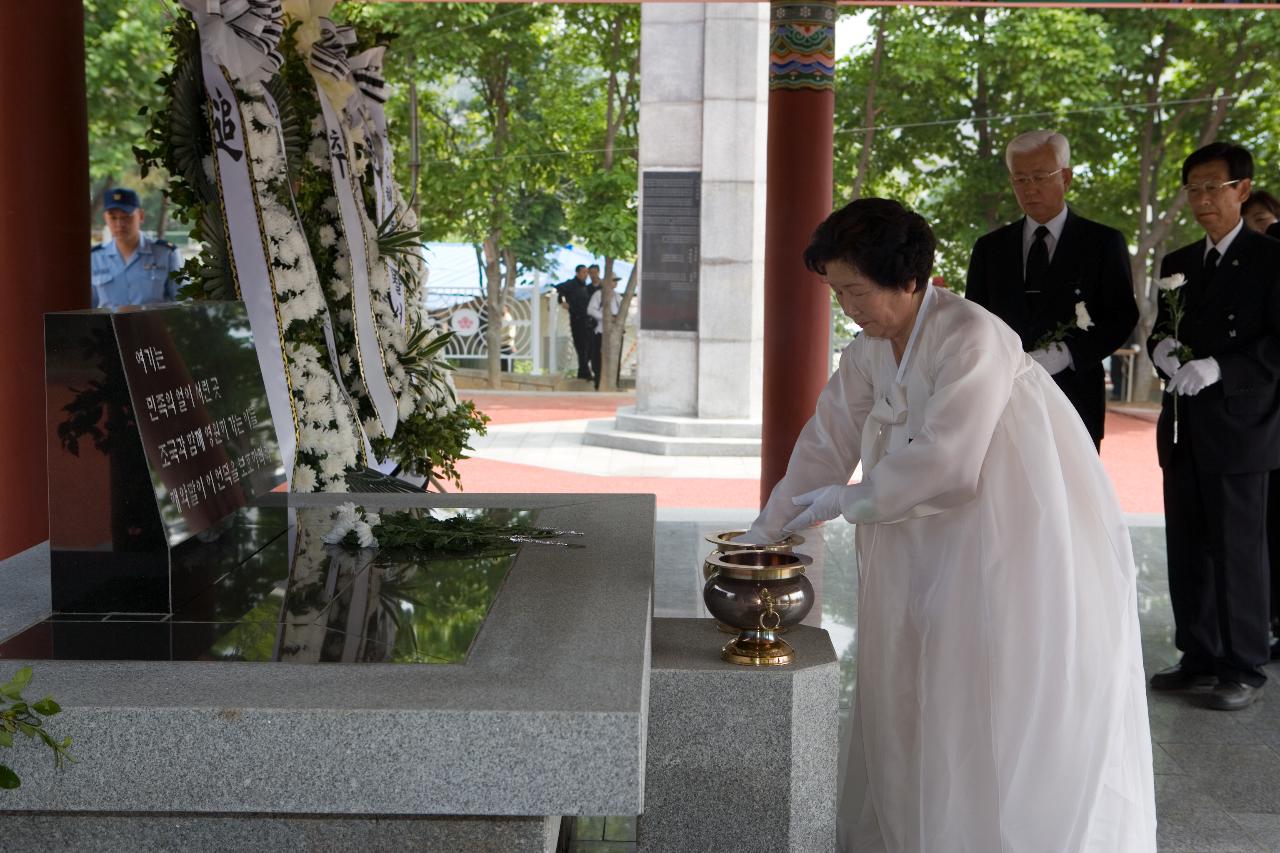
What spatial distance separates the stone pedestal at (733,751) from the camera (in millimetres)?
2773

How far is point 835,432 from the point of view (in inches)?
125

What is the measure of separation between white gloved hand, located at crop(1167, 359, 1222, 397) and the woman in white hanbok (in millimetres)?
1623

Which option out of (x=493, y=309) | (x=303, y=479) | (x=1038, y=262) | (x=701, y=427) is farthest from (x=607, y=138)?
(x=303, y=479)

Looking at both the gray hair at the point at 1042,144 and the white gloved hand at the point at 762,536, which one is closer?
the white gloved hand at the point at 762,536

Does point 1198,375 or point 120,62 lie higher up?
point 120,62

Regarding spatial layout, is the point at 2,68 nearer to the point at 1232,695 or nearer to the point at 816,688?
the point at 816,688

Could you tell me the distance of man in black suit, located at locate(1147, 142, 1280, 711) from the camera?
14.2ft

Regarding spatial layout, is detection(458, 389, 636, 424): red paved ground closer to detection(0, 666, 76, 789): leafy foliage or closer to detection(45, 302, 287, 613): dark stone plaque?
Result: detection(45, 302, 287, 613): dark stone plaque

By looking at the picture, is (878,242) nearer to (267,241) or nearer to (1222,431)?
(267,241)

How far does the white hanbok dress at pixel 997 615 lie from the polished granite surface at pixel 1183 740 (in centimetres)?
60

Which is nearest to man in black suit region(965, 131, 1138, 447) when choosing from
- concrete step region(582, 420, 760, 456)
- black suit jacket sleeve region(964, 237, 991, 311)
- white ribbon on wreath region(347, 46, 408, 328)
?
black suit jacket sleeve region(964, 237, 991, 311)

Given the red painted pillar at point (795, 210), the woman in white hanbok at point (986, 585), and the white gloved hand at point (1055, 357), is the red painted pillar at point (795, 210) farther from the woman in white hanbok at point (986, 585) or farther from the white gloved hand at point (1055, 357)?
the woman in white hanbok at point (986, 585)

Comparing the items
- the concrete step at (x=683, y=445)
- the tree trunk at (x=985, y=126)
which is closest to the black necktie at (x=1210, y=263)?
the concrete step at (x=683, y=445)

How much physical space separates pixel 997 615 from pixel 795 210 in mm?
4276
